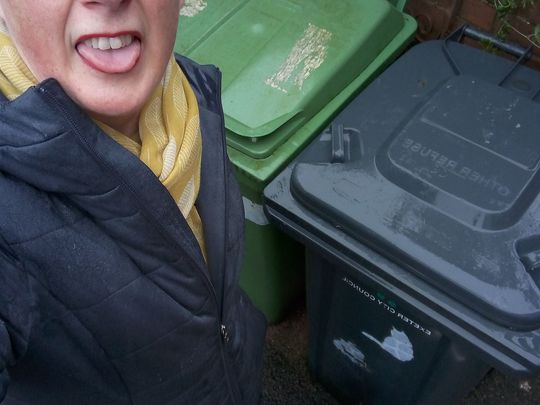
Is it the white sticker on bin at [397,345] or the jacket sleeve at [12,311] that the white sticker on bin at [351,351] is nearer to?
the white sticker on bin at [397,345]

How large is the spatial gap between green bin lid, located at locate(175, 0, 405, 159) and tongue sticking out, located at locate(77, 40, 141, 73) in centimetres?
88

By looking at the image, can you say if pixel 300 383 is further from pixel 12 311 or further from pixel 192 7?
pixel 12 311

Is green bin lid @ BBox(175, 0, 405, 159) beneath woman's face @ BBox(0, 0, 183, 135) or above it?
beneath

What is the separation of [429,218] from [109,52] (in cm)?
91

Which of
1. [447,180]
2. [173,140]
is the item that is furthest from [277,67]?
[173,140]

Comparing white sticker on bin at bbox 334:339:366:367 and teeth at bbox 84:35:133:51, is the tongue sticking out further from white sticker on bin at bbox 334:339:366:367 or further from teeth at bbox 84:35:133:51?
white sticker on bin at bbox 334:339:366:367

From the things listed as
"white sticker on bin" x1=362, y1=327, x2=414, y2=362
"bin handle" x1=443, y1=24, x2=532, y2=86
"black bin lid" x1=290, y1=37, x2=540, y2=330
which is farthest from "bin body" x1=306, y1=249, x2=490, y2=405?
"bin handle" x1=443, y1=24, x2=532, y2=86

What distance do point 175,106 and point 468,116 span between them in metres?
0.89

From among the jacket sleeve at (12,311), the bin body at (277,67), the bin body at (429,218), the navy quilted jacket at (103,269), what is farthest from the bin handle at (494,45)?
the jacket sleeve at (12,311)

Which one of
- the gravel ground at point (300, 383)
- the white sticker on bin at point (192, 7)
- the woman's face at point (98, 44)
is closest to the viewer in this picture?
the woman's face at point (98, 44)

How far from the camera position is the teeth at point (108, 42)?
792 mm

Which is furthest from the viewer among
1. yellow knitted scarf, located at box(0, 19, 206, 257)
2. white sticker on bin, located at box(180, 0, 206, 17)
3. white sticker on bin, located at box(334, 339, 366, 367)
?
white sticker on bin, located at box(180, 0, 206, 17)

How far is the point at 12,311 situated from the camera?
77 cm

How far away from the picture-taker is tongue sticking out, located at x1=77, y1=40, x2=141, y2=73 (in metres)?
0.79
